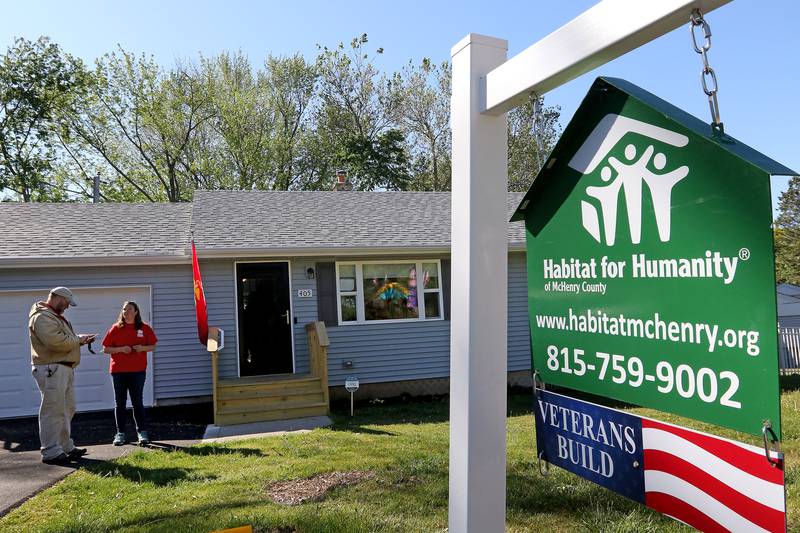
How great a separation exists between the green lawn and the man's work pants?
0.66 m

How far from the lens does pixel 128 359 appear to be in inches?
301

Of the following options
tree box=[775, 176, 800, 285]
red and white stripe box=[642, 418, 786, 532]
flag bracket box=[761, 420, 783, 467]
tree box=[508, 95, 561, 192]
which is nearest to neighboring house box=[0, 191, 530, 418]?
red and white stripe box=[642, 418, 786, 532]

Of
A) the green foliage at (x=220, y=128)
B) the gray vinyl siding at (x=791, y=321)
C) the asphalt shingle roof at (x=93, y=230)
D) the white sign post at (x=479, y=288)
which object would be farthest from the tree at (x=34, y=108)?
the gray vinyl siding at (x=791, y=321)

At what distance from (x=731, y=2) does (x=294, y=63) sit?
97.3 ft

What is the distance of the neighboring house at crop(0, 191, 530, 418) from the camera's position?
1038 centimetres

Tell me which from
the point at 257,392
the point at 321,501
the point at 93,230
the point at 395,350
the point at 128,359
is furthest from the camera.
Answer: the point at 93,230

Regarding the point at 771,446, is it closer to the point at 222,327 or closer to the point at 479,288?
the point at 479,288

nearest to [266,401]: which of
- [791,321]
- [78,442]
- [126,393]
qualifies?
[126,393]

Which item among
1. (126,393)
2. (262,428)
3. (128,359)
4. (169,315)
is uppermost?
(169,315)

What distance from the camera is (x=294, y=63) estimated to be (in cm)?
2911

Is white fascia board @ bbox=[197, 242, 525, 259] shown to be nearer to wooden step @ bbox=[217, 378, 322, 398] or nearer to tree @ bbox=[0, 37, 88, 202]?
wooden step @ bbox=[217, 378, 322, 398]

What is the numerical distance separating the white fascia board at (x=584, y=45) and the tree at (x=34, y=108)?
1097 inches

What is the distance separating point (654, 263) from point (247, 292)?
994cm

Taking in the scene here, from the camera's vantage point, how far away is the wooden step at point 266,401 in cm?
949
